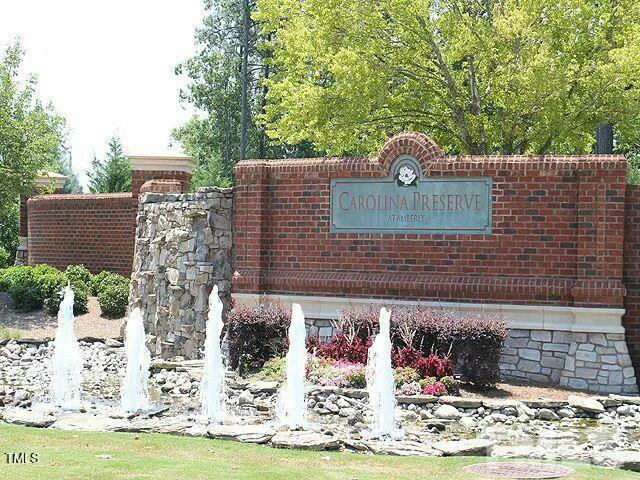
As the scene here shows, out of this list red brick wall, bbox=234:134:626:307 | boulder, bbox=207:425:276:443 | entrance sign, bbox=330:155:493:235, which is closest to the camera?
boulder, bbox=207:425:276:443

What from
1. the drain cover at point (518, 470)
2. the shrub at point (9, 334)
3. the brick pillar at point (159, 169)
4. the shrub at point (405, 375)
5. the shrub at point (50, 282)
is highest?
the brick pillar at point (159, 169)

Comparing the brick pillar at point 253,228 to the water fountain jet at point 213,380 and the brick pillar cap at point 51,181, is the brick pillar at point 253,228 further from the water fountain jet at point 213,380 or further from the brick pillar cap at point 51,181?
the brick pillar cap at point 51,181

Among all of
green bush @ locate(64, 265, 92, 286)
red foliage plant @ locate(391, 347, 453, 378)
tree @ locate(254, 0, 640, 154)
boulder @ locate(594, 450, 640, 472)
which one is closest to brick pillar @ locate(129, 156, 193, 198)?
green bush @ locate(64, 265, 92, 286)

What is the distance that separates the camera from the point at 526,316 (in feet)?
48.6

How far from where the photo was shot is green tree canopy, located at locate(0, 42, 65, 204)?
81.7 ft

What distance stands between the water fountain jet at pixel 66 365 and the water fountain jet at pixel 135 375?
A: 2.64 ft

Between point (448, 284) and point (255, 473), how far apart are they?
753 cm

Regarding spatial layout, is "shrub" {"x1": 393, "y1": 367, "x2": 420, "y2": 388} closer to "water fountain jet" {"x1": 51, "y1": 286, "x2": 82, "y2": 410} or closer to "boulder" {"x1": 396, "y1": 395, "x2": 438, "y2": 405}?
"boulder" {"x1": 396, "y1": 395, "x2": 438, "y2": 405}

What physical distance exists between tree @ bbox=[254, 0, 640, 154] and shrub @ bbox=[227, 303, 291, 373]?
23.9 ft

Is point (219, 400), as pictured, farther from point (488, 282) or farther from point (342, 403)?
point (488, 282)

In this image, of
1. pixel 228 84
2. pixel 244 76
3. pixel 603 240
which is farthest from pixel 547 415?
pixel 228 84

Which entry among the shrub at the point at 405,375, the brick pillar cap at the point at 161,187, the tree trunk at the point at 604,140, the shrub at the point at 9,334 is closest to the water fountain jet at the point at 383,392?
the shrub at the point at 405,375

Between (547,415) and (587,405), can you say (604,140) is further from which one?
(547,415)

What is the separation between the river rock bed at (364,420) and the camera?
962cm
